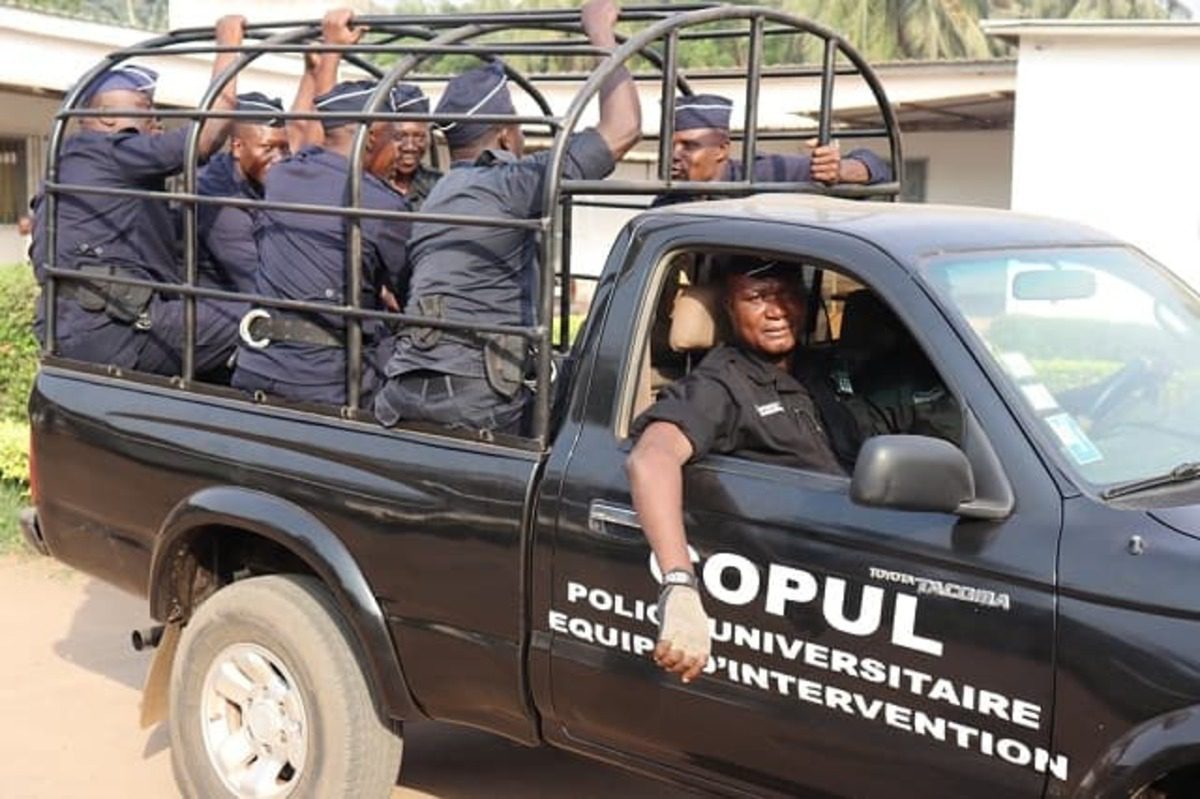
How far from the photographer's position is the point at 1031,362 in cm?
344

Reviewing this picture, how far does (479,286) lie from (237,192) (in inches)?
87.9

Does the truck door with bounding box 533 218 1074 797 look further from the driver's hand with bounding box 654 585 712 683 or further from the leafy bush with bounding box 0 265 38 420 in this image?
the leafy bush with bounding box 0 265 38 420

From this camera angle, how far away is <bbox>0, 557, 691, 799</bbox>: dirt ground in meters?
5.14

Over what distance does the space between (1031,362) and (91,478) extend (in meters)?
3.03

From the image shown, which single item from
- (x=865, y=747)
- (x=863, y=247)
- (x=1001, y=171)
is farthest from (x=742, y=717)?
(x=1001, y=171)

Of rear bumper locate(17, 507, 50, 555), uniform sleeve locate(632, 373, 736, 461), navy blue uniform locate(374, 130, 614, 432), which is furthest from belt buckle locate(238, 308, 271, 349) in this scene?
uniform sleeve locate(632, 373, 736, 461)

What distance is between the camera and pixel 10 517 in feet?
27.9

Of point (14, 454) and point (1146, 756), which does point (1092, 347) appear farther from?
point (14, 454)

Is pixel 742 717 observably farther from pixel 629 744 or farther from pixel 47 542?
pixel 47 542

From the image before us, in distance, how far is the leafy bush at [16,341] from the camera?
895cm

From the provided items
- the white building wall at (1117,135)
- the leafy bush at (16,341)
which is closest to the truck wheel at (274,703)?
the leafy bush at (16,341)

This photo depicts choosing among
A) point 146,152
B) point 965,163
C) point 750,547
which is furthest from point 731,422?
point 965,163

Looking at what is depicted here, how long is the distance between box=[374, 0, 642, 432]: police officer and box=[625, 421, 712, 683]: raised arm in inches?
25.7

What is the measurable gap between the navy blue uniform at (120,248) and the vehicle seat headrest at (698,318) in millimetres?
2028
